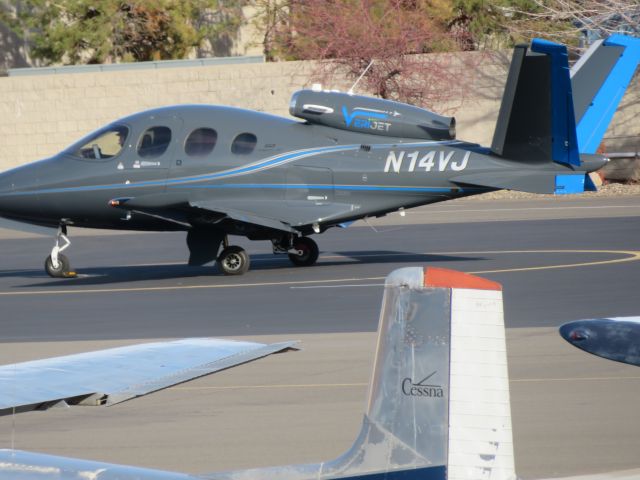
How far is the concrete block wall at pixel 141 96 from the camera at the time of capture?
34656mm

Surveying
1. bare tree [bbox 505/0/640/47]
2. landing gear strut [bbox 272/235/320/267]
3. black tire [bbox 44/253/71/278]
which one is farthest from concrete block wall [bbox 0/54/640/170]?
black tire [bbox 44/253/71/278]

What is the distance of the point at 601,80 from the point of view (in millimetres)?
18797

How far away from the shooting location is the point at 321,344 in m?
12.7

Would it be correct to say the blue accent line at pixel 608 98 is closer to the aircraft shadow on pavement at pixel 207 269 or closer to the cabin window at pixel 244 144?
the aircraft shadow on pavement at pixel 207 269

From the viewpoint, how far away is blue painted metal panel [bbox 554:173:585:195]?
1702 cm

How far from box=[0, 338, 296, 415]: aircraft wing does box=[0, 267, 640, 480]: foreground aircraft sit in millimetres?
646

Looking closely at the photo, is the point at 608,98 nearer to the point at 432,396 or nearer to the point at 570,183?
the point at 570,183

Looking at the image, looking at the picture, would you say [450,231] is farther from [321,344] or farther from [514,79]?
[321,344]

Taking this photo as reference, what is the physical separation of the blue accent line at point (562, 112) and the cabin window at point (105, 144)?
6.59 metres

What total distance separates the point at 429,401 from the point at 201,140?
13478 millimetres

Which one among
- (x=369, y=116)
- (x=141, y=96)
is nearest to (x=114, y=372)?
(x=369, y=116)

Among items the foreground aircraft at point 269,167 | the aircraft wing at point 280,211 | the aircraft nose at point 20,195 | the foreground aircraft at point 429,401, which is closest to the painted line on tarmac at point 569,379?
the foreground aircraft at point 429,401

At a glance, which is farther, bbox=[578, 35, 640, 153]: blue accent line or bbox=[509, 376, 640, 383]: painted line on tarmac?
bbox=[578, 35, 640, 153]: blue accent line

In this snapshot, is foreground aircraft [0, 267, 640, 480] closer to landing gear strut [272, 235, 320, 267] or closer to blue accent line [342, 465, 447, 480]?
blue accent line [342, 465, 447, 480]
